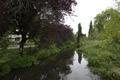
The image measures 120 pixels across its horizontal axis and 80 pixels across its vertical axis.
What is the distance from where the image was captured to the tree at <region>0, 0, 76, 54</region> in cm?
1925

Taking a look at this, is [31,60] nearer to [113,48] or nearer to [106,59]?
[106,59]

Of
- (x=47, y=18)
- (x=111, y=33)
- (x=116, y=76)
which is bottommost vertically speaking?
(x=116, y=76)

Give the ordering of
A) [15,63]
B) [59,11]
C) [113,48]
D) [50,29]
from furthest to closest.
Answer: [113,48] < [50,29] < [59,11] < [15,63]

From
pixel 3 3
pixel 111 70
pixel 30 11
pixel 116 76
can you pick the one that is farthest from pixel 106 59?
pixel 3 3

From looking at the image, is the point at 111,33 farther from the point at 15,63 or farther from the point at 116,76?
the point at 15,63

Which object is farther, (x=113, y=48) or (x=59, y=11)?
(x=113, y=48)

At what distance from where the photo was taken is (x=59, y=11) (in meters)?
21.2

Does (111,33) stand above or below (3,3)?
below

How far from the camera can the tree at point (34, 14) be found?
63.2 ft

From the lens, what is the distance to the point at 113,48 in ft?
89.7

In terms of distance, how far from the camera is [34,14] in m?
21.1

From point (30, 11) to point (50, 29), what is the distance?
319cm

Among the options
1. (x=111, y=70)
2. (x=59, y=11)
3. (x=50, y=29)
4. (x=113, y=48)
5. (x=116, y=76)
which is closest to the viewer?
(x=116, y=76)

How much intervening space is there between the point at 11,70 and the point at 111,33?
1014 centimetres
